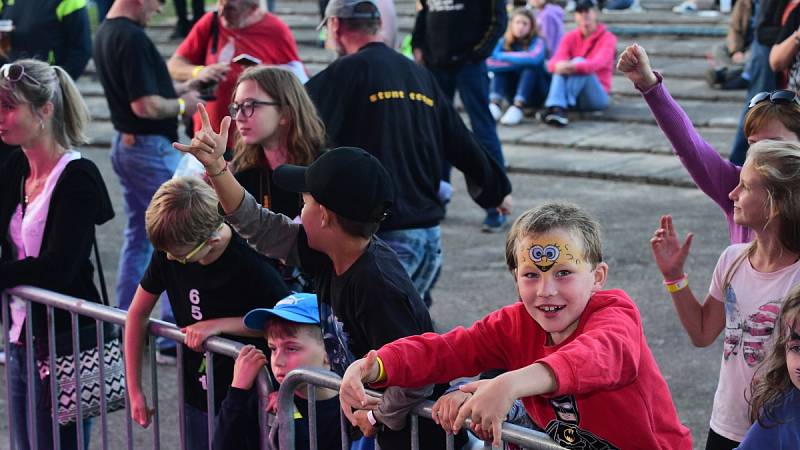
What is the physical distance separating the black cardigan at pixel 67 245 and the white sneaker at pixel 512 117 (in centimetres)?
991

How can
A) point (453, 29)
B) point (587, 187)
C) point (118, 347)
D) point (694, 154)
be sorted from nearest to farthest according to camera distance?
point (694, 154) < point (118, 347) < point (453, 29) < point (587, 187)

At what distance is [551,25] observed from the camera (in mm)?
15812

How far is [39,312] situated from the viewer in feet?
16.1

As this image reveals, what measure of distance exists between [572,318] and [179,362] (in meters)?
1.53

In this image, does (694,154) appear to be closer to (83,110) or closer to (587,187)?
(83,110)

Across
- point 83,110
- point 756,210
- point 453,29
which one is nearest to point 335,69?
point 83,110

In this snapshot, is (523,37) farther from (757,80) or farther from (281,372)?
(281,372)

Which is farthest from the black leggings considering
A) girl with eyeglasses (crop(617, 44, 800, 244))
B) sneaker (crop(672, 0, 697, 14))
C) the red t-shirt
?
sneaker (crop(672, 0, 697, 14))

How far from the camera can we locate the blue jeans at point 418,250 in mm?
5875

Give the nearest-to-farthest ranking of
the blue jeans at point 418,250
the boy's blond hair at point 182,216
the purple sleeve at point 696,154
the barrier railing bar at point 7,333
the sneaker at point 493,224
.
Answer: the boy's blond hair at point 182,216
the purple sleeve at point 696,154
the barrier railing bar at point 7,333
the blue jeans at point 418,250
the sneaker at point 493,224

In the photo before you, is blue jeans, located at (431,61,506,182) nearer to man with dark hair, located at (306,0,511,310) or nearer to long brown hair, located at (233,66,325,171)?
man with dark hair, located at (306,0,511,310)

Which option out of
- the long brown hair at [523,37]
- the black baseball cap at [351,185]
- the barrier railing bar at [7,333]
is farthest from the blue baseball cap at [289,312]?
the long brown hair at [523,37]

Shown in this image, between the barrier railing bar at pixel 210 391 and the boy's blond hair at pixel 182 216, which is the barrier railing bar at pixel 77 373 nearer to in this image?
the boy's blond hair at pixel 182 216

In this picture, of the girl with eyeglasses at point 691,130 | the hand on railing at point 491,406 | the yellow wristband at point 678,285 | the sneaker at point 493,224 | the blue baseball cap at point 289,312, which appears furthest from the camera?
the sneaker at point 493,224
